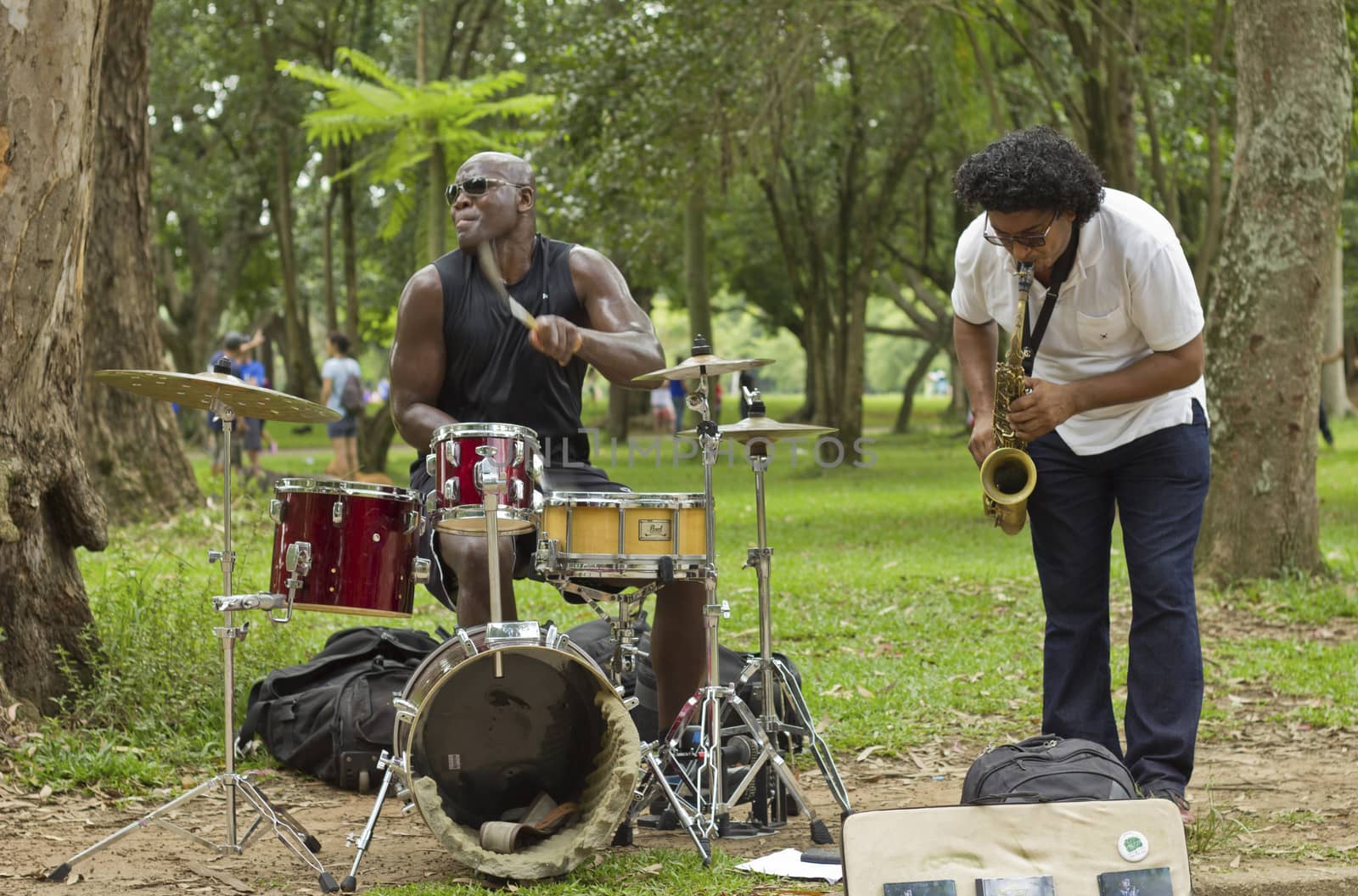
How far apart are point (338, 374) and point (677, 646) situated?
13482 millimetres

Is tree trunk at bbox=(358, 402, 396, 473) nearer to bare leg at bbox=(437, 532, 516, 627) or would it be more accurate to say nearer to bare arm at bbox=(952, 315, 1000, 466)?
bare leg at bbox=(437, 532, 516, 627)

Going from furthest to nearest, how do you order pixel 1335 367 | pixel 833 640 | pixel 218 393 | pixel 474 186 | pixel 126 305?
pixel 1335 367
pixel 126 305
pixel 833 640
pixel 474 186
pixel 218 393

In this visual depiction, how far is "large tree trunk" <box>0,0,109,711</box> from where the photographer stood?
5250mm

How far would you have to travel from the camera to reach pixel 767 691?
4.73m

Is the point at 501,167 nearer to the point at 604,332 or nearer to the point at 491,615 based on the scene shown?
the point at 604,332

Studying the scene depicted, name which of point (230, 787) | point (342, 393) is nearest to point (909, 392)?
point (342, 393)

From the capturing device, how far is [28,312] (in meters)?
5.37

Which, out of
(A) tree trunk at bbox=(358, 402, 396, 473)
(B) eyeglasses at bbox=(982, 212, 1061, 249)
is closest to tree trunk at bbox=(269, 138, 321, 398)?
(A) tree trunk at bbox=(358, 402, 396, 473)

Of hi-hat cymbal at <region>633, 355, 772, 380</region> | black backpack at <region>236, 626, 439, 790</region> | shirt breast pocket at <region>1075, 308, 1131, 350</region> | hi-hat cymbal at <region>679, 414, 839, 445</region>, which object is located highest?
shirt breast pocket at <region>1075, 308, 1131, 350</region>

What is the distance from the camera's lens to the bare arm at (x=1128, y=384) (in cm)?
432

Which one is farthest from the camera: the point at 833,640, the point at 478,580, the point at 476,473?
the point at 833,640

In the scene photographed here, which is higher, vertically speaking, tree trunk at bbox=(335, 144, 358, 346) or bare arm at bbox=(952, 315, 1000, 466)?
tree trunk at bbox=(335, 144, 358, 346)

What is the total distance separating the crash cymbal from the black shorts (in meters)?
0.49

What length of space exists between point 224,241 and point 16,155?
27556 millimetres
